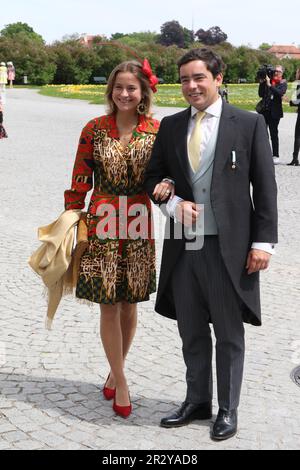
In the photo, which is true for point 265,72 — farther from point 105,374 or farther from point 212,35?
point 212,35

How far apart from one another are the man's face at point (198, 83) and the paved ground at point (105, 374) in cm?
178

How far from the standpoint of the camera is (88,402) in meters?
4.17

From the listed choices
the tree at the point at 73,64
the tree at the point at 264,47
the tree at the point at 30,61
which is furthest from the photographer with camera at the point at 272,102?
the tree at the point at 264,47

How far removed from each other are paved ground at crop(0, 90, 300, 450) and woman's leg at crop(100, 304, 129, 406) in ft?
0.49

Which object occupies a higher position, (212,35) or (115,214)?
(212,35)

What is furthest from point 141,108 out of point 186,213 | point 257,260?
point 257,260

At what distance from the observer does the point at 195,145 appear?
11.7 feet

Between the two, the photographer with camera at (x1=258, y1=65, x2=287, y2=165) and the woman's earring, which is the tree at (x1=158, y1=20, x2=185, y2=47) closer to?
the photographer with camera at (x1=258, y1=65, x2=287, y2=165)

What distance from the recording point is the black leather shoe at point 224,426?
371 cm

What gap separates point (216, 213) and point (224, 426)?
116 centimetres

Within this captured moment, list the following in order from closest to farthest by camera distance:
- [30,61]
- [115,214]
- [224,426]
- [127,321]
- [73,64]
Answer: [224,426] < [115,214] < [127,321] < [30,61] < [73,64]

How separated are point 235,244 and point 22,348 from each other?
2.10 m

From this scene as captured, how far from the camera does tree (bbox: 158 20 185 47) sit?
126 metres

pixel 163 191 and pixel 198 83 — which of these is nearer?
pixel 198 83
